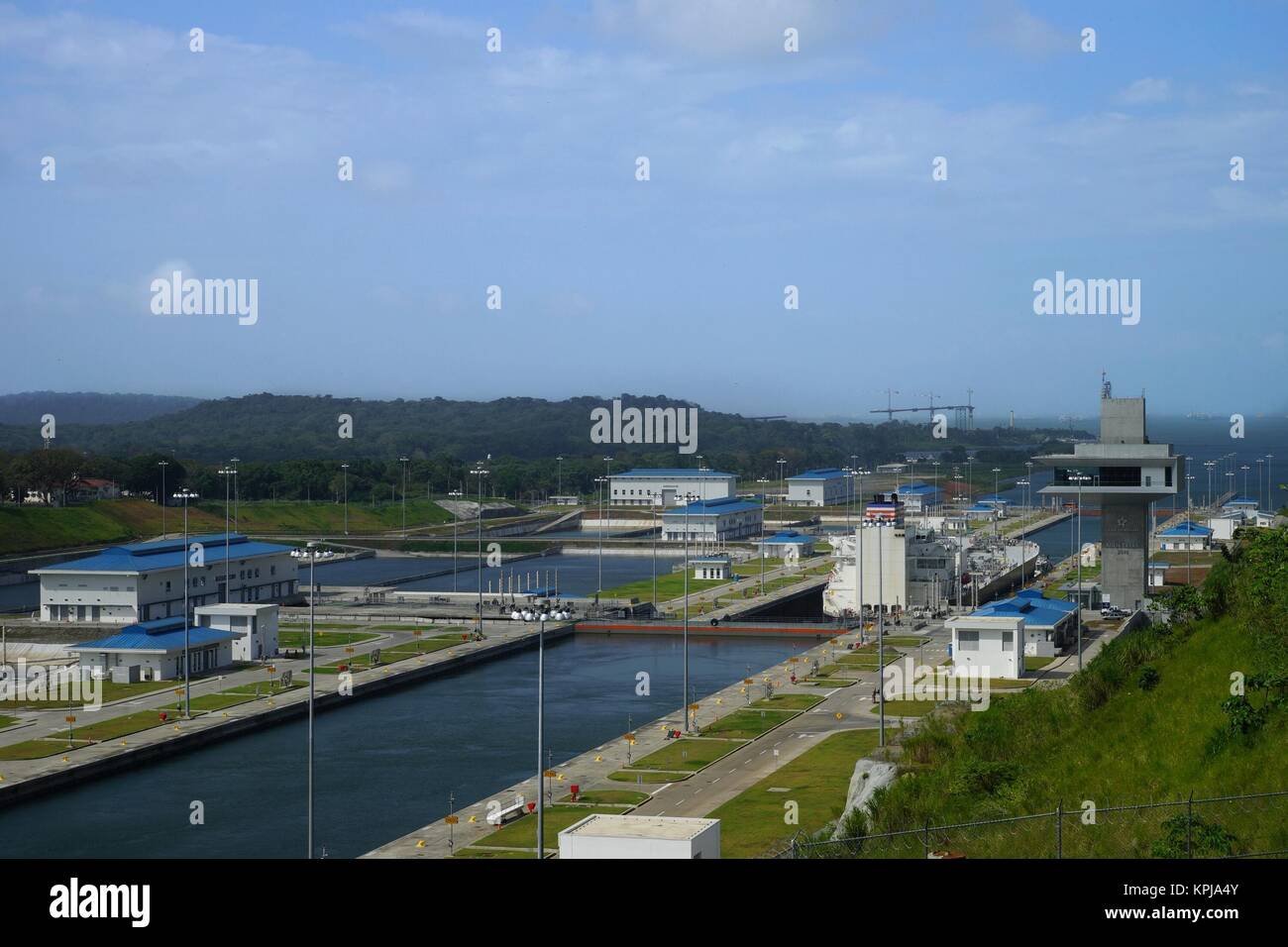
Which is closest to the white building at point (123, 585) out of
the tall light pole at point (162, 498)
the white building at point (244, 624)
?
the white building at point (244, 624)

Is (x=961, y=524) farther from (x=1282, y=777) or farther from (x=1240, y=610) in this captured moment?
(x=1282, y=777)

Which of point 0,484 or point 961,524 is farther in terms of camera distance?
point 0,484

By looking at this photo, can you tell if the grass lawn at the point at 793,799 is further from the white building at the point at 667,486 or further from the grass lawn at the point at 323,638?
the white building at the point at 667,486

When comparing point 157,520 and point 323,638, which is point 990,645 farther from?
point 157,520
